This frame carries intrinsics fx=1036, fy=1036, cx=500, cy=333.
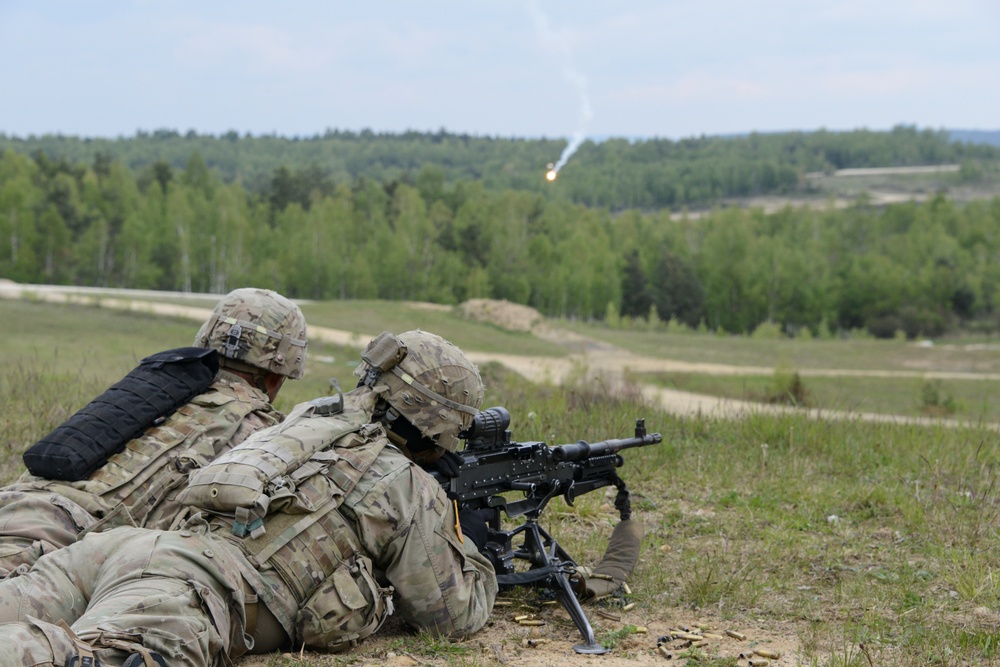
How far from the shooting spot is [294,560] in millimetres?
4102

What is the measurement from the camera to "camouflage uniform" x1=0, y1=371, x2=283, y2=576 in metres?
4.48

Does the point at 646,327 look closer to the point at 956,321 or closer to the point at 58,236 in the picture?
the point at 956,321

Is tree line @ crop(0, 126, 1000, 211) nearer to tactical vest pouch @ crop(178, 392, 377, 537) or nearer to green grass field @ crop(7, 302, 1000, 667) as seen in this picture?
green grass field @ crop(7, 302, 1000, 667)

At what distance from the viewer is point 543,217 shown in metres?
65.6

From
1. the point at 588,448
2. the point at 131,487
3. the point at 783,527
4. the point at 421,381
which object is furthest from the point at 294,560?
the point at 783,527

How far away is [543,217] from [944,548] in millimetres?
60163

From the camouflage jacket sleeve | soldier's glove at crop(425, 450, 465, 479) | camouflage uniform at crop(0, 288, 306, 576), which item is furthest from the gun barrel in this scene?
camouflage uniform at crop(0, 288, 306, 576)

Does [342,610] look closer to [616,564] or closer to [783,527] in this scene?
[616,564]

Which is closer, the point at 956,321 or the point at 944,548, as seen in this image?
the point at 944,548

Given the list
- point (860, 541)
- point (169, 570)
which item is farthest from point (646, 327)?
point (169, 570)

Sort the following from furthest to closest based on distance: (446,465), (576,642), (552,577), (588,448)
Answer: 1. (588,448)
2. (552,577)
3. (446,465)
4. (576,642)

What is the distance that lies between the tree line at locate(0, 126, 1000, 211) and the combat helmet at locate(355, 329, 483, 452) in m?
76.2

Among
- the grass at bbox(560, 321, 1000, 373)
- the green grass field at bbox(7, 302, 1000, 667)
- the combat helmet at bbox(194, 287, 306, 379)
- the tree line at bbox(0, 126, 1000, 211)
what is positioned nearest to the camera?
the green grass field at bbox(7, 302, 1000, 667)

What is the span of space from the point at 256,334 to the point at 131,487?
1222 mm
